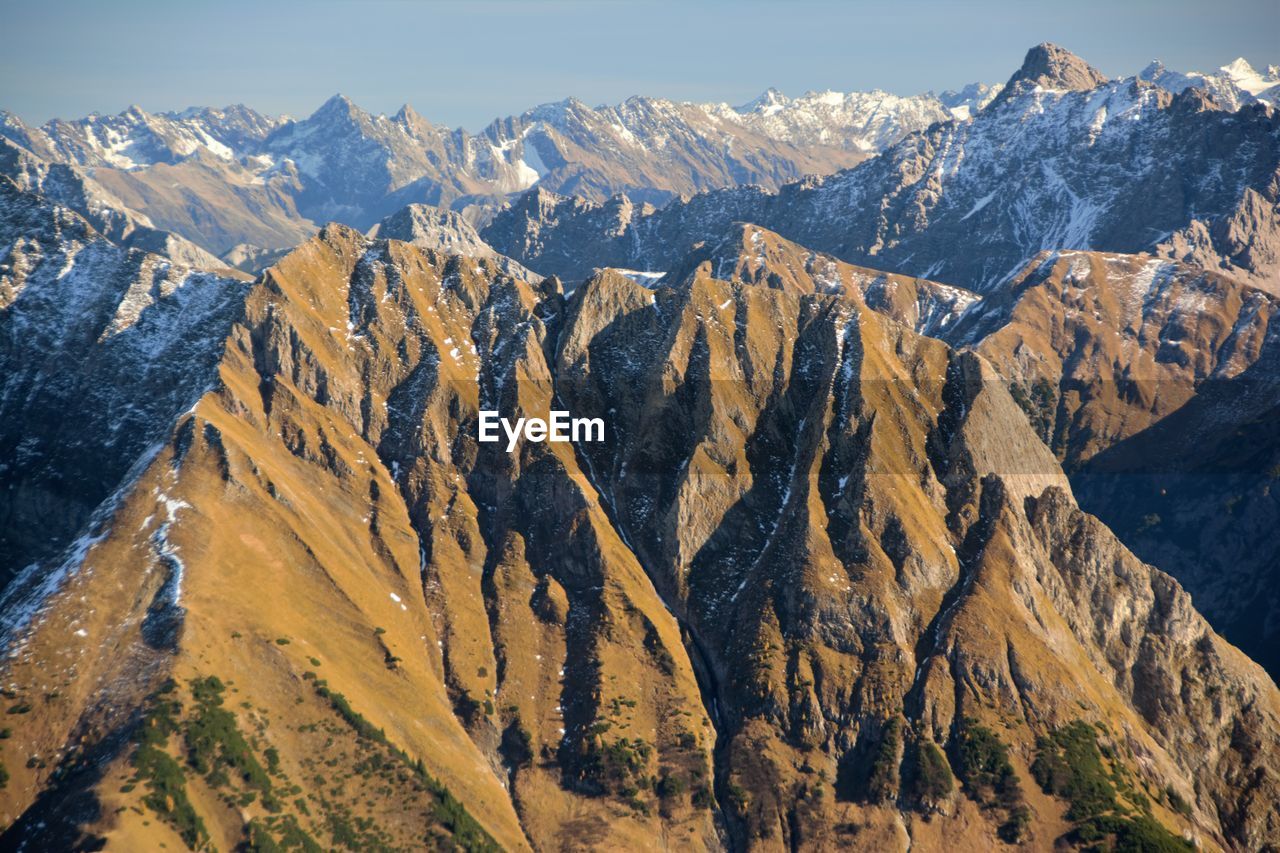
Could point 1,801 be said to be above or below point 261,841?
above

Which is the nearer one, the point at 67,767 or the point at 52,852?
the point at 52,852

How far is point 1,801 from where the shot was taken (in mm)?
186875

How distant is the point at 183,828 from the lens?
187375 mm

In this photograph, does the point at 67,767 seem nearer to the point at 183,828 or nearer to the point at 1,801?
the point at 1,801

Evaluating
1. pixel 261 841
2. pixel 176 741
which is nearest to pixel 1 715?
pixel 176 741

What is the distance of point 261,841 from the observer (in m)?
194

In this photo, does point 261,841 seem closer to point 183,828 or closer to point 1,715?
point 183,828

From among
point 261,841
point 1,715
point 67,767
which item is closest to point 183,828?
point 261,841

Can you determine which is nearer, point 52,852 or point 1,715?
point 52,852

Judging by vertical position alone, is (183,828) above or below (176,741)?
below

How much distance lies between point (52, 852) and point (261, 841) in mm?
34398

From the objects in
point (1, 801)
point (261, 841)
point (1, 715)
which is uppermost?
point (1, 715)

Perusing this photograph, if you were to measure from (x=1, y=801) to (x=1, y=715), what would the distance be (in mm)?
17317

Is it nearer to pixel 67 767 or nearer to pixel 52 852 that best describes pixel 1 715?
pixel 67 767
